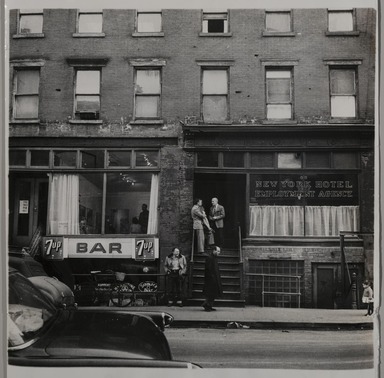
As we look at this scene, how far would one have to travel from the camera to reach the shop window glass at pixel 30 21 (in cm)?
301

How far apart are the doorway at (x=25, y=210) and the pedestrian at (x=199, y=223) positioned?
995mm

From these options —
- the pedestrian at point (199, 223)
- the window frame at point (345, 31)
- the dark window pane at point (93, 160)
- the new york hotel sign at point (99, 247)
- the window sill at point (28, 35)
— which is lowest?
the new york hotel sign at point (99, 247)

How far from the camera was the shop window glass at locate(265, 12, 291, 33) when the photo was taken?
2957 millimetres

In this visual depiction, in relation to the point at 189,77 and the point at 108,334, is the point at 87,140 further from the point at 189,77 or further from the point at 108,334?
the point at 108,334

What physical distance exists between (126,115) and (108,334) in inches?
55.7

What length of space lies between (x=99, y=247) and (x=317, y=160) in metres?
1.55

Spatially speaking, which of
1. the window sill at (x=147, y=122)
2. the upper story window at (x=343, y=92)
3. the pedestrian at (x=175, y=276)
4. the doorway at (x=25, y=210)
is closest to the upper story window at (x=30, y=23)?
the window sill at (x=147, y=122)

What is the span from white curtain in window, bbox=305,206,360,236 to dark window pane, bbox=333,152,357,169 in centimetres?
27

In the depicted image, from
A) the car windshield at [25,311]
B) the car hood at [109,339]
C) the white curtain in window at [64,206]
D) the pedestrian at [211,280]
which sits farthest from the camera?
the white curtain in window at [64,206]

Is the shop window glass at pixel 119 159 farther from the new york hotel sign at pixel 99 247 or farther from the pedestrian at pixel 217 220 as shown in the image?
the pedestrian at pixel 217 220

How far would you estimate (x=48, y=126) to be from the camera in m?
3.04

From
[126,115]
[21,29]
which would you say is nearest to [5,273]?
[126,115]

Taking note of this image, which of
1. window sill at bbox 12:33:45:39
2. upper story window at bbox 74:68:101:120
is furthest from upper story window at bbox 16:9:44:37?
upper story window at bbox 74:68:101:120

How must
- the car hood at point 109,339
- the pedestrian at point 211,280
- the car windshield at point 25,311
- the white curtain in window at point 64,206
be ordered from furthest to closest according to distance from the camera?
the white curtain in window at point 64,206 < the pedestrian at point 211,280 < the car windshield at point 25,311 < the car hood at point 109,339
